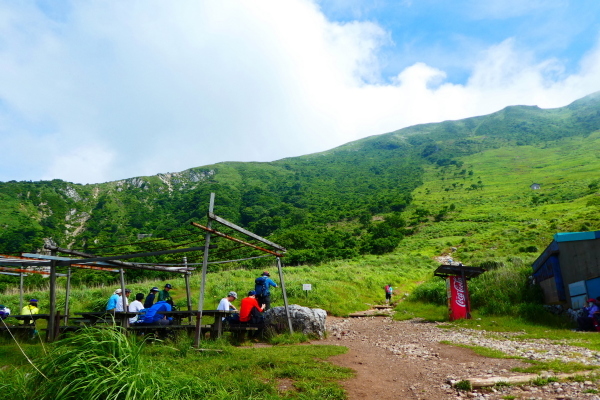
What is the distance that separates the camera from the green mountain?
49188mm

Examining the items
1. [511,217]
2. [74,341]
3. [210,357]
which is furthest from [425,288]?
[511,217]

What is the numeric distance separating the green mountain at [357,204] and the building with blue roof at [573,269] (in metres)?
13.9

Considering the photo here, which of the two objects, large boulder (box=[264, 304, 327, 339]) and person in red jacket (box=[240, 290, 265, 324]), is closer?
person in red jacket (box=[240, 290, 265, 324])

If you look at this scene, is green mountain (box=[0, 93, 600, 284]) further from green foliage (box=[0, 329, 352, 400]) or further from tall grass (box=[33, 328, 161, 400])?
tall grass (box=[33, 328, 161, 400])

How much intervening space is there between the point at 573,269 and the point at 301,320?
9.92 metres

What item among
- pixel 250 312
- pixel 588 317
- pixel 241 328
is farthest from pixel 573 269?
pixel 241 328

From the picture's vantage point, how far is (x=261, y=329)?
10727mm

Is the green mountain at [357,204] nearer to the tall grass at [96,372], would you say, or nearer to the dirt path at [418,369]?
the dirt path at [418,369]

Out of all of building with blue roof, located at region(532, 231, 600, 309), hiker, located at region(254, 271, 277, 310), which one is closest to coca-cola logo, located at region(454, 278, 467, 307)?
building with blue roof, located at region(532, 231, 600, 309)

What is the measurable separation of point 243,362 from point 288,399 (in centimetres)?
203

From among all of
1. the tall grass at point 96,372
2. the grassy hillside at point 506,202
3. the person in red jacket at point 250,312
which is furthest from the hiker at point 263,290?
the grassy hillside at point 506,202

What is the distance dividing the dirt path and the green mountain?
913cm

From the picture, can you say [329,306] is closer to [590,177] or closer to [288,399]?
[288,399]

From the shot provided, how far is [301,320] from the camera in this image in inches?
437
